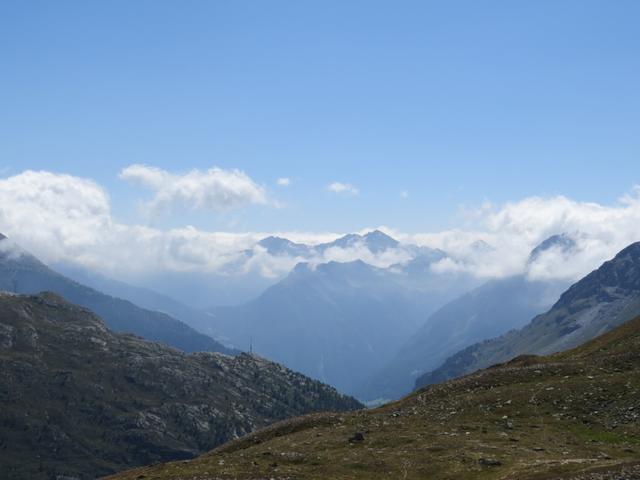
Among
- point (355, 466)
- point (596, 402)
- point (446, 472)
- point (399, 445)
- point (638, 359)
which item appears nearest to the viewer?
point (446, 472)

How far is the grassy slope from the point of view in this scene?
4959 centimetres

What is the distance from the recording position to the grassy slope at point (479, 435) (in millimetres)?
49594

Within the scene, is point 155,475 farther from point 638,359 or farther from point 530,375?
point 638,359

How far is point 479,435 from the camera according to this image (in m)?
58.1

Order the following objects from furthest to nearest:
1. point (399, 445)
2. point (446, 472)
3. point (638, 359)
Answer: point (638, 359)
point (399, 445)
point (446, 472)

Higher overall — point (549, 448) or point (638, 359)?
point (638, 359)

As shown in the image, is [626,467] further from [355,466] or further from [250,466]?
[250,466]

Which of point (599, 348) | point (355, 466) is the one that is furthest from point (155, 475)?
point (599, 348)

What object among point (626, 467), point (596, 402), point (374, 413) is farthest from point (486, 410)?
point (626, 467)

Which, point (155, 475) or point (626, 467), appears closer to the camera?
point (626, 467)

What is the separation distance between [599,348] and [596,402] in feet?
103

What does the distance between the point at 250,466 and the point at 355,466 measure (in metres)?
8.90

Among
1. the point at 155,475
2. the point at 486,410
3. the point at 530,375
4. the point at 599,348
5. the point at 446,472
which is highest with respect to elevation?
the point at 599,348

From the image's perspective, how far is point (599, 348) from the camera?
302 feet
